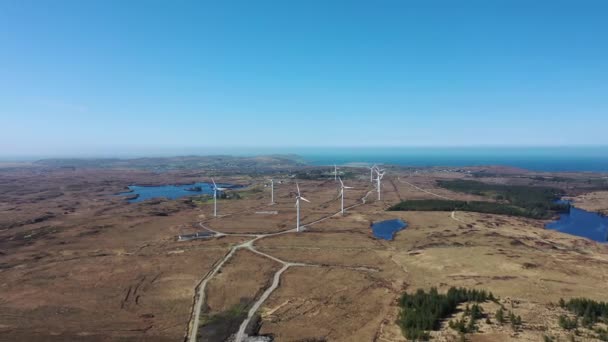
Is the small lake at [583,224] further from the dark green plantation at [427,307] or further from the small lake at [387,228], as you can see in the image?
the dark green plantation at [427,307]

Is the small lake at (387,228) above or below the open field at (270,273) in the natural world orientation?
below

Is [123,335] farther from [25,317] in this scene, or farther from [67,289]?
[67,289]

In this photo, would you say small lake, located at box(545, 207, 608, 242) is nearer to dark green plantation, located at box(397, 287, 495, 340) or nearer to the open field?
the open field

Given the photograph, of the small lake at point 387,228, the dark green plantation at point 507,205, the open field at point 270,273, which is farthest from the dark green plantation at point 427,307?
the dark green plantation at point 507,205

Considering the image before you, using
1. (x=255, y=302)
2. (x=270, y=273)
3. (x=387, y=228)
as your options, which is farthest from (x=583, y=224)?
(x=255, y=302)

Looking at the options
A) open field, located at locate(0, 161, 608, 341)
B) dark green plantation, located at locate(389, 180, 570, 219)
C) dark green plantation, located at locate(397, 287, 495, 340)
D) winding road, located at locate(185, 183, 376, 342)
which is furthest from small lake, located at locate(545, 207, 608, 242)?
winding road, located at locate(185, 183, 376, 342)

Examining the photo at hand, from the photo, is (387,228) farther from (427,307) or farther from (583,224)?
(583,224)

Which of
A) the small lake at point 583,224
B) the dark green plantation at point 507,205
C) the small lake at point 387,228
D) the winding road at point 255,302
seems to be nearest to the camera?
the winding road at point 255,302
